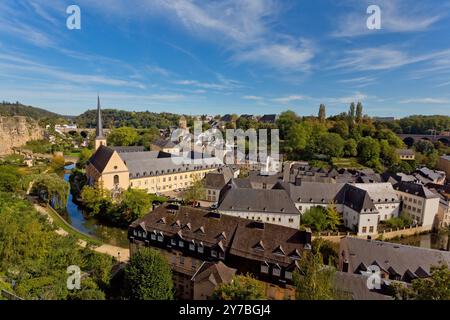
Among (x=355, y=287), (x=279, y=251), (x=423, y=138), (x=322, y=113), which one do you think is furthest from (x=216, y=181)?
(x=423, y=138)

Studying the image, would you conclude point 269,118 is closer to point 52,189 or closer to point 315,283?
point 52,189

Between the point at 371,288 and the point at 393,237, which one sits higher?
the point at 371,288

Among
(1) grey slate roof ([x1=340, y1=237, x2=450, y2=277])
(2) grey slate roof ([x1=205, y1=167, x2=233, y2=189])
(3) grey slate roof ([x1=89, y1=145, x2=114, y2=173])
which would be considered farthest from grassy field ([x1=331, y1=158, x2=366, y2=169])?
(3) grey slate roof ([x1=89, y1=145, x2=114, y2=173])

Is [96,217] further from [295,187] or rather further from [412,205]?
[412,205]

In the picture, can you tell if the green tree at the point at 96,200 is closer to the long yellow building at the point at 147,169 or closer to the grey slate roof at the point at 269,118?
the long yellow building at the point at 147,169

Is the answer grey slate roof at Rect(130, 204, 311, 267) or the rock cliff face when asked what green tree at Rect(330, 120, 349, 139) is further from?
the rock cliff face
